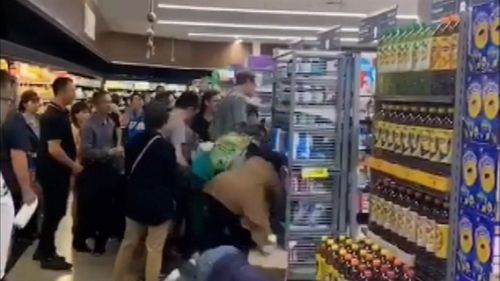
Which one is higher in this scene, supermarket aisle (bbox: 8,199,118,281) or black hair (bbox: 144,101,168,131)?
black hair (bbox: 144,101,168,131)

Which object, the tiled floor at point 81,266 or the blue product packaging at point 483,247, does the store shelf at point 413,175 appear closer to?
the blue product packaging at point 483,247

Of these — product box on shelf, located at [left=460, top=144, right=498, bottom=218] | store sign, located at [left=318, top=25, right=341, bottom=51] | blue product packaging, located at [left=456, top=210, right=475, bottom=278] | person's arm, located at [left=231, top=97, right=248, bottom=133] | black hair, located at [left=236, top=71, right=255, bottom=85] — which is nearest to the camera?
product box on shelf, located at [left=460, top=144, right=498, bottom=218]

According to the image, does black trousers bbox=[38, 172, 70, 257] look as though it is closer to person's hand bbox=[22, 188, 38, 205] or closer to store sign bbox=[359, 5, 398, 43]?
person's hand bbox=[22, 188, 38, 205]

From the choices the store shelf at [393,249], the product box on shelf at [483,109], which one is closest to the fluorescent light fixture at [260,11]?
the store shelf at [393,249]

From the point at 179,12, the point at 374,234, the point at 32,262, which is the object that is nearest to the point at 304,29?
the point at 179,12

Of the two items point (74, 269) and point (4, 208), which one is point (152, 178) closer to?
point (74, 269)

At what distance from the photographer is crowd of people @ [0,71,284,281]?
5195 millimetres

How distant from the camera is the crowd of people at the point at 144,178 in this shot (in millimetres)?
5195

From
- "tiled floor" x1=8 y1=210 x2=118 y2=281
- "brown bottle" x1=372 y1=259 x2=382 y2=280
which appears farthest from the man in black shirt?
"brown bottle" x1=372 y1=259 x2=382 y2=280

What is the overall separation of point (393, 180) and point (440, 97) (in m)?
0.56

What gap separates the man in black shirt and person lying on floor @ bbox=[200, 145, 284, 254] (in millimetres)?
1953

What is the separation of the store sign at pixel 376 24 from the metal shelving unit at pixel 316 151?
615 millimetres

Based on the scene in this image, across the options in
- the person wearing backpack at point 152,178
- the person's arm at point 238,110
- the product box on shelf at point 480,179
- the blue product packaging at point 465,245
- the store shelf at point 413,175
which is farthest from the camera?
the person's arm at point 238,110

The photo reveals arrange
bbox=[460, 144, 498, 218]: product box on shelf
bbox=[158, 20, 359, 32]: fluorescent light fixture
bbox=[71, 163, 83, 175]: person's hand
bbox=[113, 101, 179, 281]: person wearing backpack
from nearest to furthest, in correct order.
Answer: bbox=[460, 144, 498, 218]: product box on shelf < bbox=[113, 101, 179, 281]: person wearing backpack < bbox=[71, 163, 83, 175]: person's hand < bbox=[158, 20, 359, 32]: fluorescent light fixture
